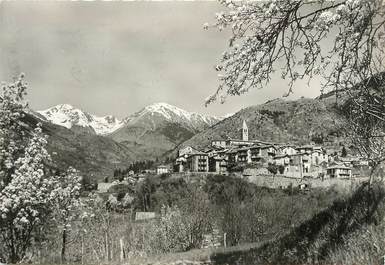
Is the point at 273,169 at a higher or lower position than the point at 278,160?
lower

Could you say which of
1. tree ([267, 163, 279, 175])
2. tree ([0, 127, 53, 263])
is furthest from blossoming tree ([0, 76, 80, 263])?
tree ([267, 163, 279, 175])

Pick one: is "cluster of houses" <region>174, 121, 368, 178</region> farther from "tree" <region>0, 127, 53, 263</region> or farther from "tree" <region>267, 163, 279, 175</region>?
"tree" <region>0, 127, 53, 263</region>

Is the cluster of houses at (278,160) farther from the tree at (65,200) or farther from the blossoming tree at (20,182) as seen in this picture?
the blossoming tree at (20,182)

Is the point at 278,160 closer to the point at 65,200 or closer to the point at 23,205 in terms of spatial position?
the point at 65,200

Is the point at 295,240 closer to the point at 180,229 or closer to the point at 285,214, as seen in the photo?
the point at 180,229

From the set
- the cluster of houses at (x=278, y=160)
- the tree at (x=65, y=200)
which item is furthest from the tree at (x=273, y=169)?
the tree at (x=65, y=200)

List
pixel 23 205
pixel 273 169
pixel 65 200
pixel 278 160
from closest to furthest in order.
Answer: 1. pixel 23 205
2. pixel 65 200
3. pixel 273 169
4. pixel 278 160

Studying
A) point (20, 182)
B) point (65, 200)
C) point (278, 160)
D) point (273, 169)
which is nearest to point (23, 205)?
point (20, 182)

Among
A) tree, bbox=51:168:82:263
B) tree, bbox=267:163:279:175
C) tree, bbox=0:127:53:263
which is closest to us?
tree, bbox=0:127:53:263

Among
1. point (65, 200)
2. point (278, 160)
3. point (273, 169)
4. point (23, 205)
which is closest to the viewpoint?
point (23, 205)

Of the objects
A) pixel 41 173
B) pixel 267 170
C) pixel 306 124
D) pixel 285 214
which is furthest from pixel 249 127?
pixel 41 173

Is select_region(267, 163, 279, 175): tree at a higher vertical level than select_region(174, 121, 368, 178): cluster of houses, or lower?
lower

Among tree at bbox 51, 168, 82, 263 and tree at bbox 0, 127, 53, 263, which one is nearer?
tree at bbox 0, 127, 53, 263
